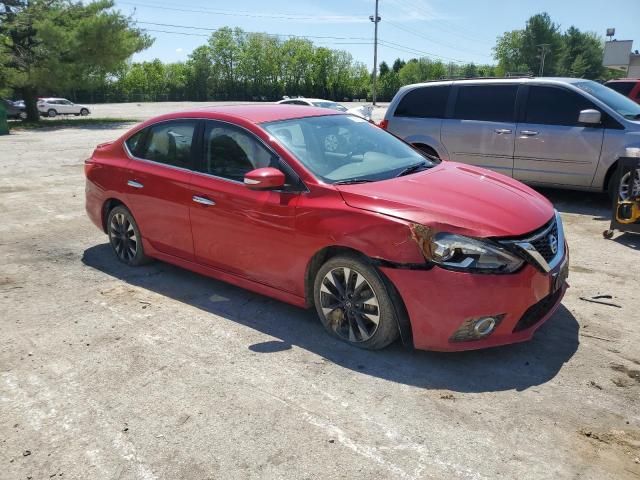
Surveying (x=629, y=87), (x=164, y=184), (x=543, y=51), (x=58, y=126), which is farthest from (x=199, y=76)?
(x=164, y=184)

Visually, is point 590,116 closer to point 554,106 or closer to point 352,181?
point 554,106

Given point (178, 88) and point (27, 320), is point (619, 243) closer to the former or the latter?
point (27, 320)

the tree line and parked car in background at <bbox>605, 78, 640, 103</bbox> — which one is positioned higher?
the tree line

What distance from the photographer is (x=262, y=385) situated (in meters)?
3.36

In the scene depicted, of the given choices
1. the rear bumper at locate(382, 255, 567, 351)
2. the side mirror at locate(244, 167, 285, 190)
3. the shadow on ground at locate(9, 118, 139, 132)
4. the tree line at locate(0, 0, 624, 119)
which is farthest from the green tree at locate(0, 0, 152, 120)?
the tree line at locate(0, 0, 624, 119)

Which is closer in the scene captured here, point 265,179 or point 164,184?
point 265,179

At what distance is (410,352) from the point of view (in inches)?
146

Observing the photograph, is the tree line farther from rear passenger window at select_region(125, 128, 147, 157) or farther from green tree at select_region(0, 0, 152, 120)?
Answer: rear passenger window at select_region(125, 128, 147, 157)

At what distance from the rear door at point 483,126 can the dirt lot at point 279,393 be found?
3.48 metres

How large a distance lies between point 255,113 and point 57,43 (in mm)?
27619

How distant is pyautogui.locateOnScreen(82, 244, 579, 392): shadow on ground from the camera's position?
3.37m

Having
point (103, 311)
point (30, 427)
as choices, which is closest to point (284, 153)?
point (103, 311)

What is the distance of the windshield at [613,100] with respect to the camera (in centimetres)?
755

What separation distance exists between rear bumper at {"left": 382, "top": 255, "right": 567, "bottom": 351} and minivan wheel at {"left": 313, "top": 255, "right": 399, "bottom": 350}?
149 millimetres
